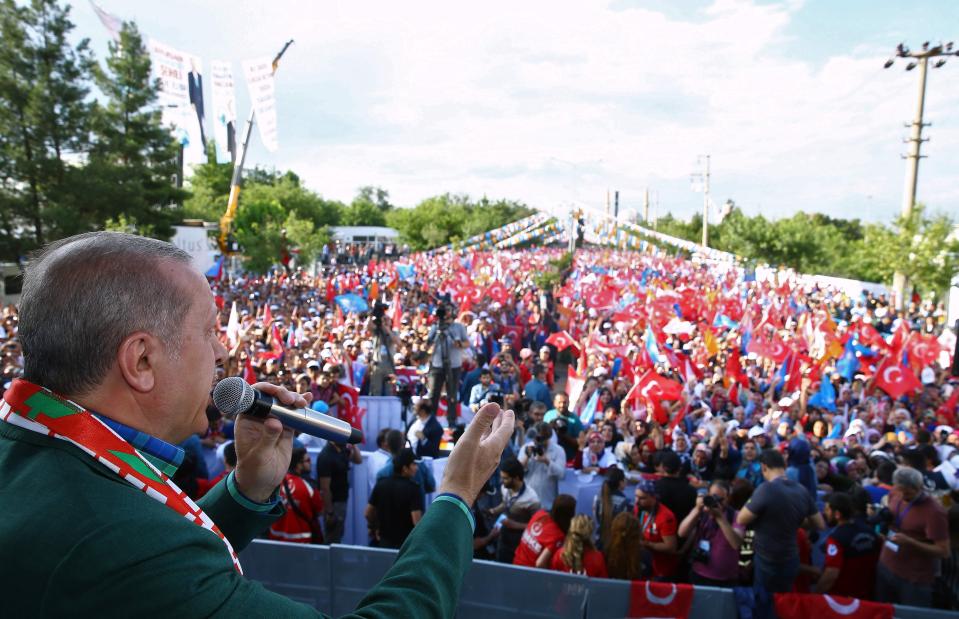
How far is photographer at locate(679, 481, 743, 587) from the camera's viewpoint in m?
4.68

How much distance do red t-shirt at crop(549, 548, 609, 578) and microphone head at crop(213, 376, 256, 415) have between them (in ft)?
10.9

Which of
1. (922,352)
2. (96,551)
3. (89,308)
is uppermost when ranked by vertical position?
(89,308)

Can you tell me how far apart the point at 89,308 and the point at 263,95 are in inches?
1340

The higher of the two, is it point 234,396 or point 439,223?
point 439,223

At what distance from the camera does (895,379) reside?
9.86 m

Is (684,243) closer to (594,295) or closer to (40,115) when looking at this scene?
(594,295)

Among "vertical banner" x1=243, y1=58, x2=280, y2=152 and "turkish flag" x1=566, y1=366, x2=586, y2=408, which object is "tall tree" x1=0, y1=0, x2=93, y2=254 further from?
"turkish flag" x1=566, y1=366, x2=586, y2=408

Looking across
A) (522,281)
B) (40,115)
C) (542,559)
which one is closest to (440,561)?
(542,559)

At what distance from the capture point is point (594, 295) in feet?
58.5

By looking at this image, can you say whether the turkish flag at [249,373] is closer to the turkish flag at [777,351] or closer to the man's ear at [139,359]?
the man's ear at [139,359]

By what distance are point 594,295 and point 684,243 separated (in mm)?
31536

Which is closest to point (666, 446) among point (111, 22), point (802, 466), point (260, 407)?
point (802, 466)

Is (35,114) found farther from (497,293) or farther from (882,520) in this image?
(882,520)

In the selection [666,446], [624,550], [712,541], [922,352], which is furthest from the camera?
[922,352]
